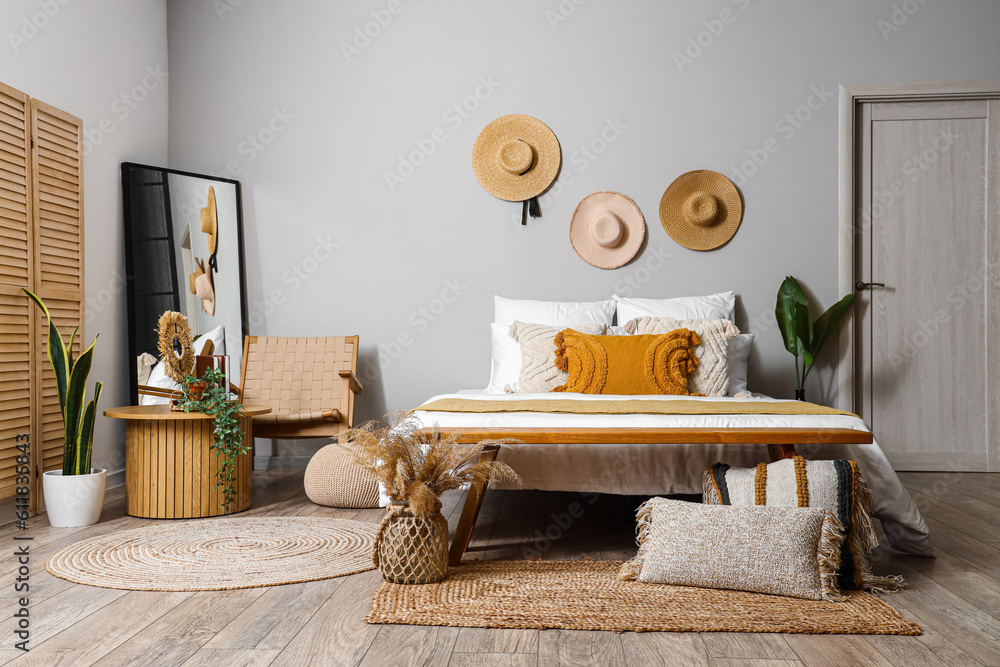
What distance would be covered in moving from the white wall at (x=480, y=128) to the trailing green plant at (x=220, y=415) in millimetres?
1231

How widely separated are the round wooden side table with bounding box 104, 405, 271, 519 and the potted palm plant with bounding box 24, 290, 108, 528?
0.13 meters

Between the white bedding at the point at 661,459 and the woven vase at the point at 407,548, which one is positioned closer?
the woven vase at the point at 407,548

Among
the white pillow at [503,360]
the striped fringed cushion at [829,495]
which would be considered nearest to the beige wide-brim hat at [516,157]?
the white pillow at [503,360]

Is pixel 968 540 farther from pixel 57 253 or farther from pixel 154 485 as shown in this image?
pixel 57 253

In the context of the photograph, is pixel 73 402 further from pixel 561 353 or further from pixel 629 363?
pixel 629 363

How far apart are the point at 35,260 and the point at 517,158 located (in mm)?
2418

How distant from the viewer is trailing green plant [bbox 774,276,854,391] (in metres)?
3.93

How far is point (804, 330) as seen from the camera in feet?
12.9

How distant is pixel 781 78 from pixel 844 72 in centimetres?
34

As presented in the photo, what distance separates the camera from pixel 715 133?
13.8 ft

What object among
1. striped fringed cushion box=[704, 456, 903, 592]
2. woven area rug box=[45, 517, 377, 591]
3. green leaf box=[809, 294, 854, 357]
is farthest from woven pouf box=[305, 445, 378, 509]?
green leaf box=[809, 294, 854, 357]

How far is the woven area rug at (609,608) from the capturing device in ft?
6.07

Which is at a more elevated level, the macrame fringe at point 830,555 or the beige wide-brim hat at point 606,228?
the beige wide-brim hat at point 606,228

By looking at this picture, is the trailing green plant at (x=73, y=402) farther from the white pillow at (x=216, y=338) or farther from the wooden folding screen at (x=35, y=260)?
the white pillow at (x=216, y=338)
